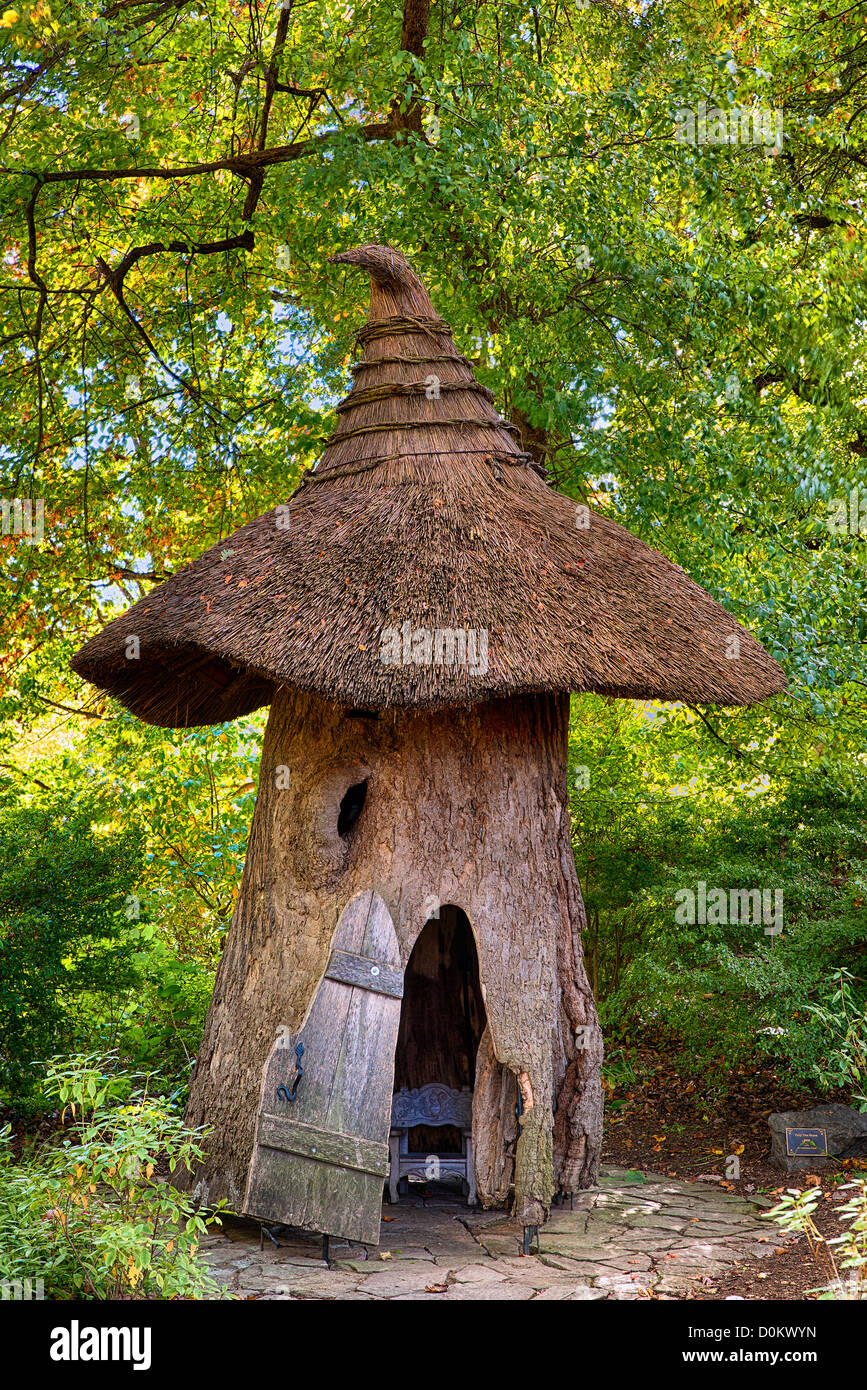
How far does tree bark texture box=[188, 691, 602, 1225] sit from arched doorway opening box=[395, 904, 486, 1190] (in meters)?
1.21

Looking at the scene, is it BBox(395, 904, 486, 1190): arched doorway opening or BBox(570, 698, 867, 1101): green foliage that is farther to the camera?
BBox(395, 904, 486, 1190): arched doorway opening

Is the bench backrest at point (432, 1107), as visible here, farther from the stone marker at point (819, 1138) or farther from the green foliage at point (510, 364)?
the stone marker at point (819, 1138)

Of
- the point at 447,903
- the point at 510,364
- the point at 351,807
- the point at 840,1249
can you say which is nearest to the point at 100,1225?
the point at 447,903

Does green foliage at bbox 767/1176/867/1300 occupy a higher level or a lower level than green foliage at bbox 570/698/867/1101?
lower

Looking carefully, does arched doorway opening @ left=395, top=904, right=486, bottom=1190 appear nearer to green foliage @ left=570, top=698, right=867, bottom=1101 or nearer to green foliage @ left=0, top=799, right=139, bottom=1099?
green foliage @ left=570, top=698, right=867, bottom=1101

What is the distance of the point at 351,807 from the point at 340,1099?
78.0 inches

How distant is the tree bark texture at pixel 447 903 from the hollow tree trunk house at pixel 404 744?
1 centimetres

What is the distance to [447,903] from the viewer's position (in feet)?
21.2

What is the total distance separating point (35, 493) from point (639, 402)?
5416 mm

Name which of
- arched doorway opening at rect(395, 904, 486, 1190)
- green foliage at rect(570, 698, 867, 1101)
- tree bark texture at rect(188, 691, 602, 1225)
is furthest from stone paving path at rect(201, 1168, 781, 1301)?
green foliage at rect(570, 698, 867, 1101)

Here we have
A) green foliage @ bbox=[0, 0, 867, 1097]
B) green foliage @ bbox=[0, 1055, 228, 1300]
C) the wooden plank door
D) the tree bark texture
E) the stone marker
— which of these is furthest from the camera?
green foliage @ bbox=[0, 0, 867, 1097]

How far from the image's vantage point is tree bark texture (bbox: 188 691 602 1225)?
21.1 feet

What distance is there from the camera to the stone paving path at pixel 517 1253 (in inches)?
206

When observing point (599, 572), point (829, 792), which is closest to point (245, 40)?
point (599, 572)
